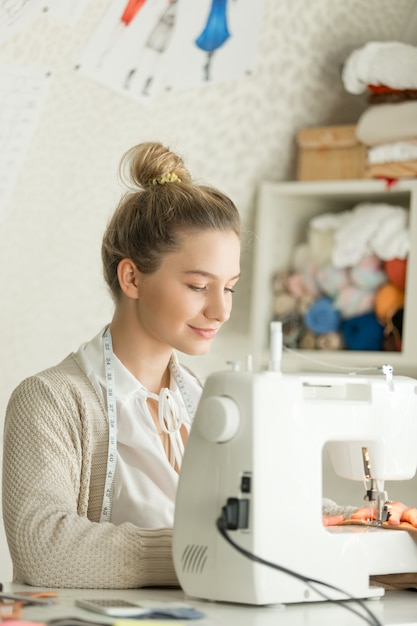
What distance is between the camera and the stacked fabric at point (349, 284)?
2922mm

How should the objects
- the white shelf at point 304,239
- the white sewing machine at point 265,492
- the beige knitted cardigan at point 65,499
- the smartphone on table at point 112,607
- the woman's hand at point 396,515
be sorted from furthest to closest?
the white shelf at point 304,239 < the woman's hand at point 396,515 < the beige knitted cardigan at point 65,499 < the white sewing machine at point 265,492 < the smartphone on table at point 112,607

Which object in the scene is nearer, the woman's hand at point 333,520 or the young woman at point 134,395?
the young woman at point 134,395

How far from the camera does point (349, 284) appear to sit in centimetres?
301

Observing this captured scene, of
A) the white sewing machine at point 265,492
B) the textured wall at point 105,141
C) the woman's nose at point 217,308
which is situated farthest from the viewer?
the textured wall at point 105,141

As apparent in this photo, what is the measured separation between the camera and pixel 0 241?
8.52 feet

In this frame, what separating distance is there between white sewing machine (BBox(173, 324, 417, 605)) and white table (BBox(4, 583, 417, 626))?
Answer: 0.01 meters

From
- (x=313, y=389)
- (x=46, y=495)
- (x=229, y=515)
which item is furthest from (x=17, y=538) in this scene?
(x=313, y=389)

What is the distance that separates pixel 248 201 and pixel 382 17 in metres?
0.72

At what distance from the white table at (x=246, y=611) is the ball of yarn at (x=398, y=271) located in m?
1.45

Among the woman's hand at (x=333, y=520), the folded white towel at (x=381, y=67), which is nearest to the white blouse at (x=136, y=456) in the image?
the woman's hand at (x=333, y=520)

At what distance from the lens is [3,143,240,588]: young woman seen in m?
1.55

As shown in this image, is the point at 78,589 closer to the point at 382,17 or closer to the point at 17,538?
the point at 17,538

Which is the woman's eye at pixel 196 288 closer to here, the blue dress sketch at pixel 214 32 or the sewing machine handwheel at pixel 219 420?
the sewing machine handwheel at pixel 219 420

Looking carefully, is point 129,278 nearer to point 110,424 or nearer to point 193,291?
point 193,291
